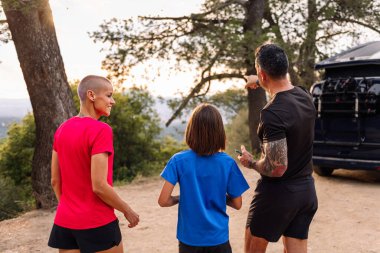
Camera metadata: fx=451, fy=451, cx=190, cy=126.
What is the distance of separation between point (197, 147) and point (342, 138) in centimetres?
556

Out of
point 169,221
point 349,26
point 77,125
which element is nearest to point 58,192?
point 77,125

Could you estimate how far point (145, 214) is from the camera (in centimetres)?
713

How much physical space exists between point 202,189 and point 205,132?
354 millimetres

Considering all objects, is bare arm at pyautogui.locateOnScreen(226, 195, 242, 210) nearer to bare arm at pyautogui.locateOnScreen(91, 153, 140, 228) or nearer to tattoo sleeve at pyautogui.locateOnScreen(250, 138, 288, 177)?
tattoo sleeve at pyautogui.locateOnScreen(250, 138, 288, 177)

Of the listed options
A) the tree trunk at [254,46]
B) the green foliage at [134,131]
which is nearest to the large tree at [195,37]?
the tree trunk at [254,46]

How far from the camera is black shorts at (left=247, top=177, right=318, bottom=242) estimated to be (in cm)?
293

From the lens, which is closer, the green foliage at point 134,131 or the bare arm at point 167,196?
the bare arm at point 167,196

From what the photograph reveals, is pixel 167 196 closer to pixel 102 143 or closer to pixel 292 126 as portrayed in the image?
pixel 102 143

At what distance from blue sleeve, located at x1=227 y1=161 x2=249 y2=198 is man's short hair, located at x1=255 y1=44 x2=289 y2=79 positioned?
2.09ft

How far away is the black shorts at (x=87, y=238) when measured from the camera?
2697 mm

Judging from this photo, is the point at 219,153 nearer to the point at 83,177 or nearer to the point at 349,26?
the point at 83,177

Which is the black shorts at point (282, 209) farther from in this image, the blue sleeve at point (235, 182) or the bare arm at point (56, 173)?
the bare arm at point (56, 173)

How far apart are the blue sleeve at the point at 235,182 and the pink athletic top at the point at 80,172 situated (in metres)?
0.74

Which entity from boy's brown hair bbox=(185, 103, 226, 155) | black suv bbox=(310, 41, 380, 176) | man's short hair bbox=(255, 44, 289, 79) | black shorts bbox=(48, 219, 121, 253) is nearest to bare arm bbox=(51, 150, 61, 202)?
black shorts bbox=(48, 219, 121, 253)
